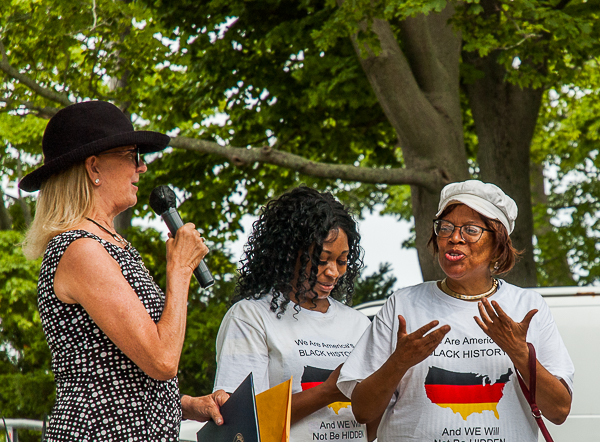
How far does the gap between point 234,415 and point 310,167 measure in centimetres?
510

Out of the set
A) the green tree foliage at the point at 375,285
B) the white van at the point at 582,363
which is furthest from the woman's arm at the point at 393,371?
the green tree foliage at the point at 375,285

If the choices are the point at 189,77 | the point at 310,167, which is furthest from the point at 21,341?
the point at 310,167

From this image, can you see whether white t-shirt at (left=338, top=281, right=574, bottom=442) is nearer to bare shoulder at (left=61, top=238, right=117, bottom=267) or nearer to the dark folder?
the dark folder

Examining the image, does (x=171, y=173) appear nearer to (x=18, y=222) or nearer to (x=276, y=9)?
(x=276, y=9)

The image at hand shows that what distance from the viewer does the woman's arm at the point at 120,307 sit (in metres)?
2.00

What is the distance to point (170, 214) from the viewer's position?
239cm

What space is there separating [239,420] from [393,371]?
537mm

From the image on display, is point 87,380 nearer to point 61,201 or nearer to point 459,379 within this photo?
point 61,201

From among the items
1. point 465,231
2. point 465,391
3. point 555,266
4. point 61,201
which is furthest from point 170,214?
point 555,266

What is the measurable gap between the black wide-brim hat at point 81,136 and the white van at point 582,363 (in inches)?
128

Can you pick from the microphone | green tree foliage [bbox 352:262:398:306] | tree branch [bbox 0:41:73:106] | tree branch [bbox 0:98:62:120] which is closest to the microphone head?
the microphone

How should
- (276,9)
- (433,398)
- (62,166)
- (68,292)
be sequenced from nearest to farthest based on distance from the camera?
(68,292) → (62,166) → (433,398) → (276,9)

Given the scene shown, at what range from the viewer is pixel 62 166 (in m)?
2.21

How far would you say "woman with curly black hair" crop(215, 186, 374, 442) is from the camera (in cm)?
268
